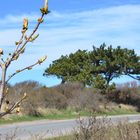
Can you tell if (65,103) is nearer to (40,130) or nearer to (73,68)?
(73,68)

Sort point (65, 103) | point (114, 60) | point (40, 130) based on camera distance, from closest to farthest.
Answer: point (40, 130) < point (65, 103) < point (114, 60)

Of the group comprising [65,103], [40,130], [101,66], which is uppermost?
[101,66]

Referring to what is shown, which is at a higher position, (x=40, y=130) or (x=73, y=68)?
(x=73, y=68)

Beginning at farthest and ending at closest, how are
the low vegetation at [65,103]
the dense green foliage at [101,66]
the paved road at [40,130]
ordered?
the dense green foliage at [101,66] → the low vegetation at [65,103] → the paved road at [40,130]

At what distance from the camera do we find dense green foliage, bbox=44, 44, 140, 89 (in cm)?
6544

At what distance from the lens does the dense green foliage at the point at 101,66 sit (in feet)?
215

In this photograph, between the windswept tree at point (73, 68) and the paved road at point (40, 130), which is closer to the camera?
the paved road at point (40, 130)

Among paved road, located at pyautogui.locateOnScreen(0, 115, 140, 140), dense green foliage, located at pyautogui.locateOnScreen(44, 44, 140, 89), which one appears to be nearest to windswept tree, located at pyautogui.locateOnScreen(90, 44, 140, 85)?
dense green foliage, located at pyautogui.locateOnScreen(44, 44, 140, 89)

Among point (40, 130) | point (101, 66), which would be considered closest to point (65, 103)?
point (101, 66)

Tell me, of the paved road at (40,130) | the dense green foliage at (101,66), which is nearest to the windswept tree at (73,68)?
the dense green foliage at (101,66)

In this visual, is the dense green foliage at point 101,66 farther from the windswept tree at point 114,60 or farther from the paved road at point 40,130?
the paved road at point 40,130

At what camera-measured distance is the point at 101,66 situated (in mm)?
66312

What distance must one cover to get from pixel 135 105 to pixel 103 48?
27.9ft

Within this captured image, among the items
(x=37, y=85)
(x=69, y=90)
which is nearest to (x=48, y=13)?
(x=37, y=85)
